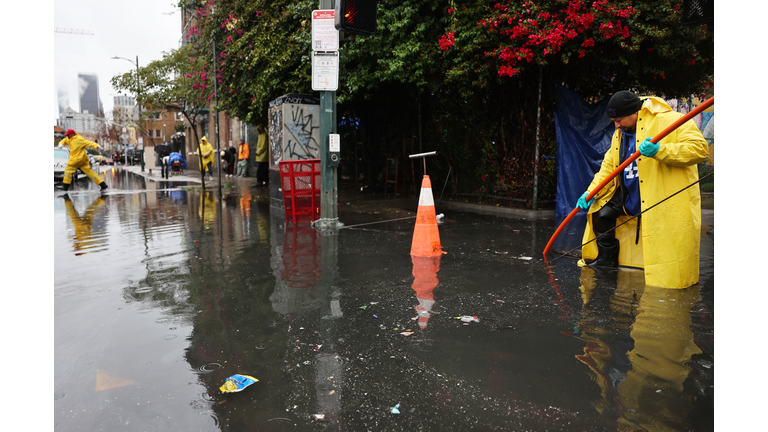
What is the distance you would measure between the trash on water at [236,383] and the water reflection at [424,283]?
4.37 feet

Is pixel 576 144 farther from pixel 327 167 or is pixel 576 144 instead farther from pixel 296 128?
pixel 296 128

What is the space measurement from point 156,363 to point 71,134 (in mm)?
15490

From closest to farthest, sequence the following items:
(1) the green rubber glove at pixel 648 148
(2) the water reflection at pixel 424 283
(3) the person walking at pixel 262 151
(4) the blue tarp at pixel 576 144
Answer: (2) the water reflection at pixel 424 283 < (1) the green rubber glove at pixel 648 148 < (4) the blue tarp at pixel 576 144 < (3) the person walking at pixel 262 151

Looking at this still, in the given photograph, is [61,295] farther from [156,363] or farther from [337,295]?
[337,295]

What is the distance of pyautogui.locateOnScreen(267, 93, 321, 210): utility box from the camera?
40.4 ft

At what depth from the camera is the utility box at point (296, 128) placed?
1232 centimetres

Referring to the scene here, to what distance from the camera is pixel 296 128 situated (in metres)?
12.5

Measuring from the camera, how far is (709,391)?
2.86 meters

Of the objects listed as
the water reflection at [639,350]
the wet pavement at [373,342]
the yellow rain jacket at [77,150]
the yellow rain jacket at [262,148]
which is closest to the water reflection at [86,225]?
the wet pavement at [373,342]

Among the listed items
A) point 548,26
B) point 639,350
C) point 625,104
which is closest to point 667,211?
point 625,104

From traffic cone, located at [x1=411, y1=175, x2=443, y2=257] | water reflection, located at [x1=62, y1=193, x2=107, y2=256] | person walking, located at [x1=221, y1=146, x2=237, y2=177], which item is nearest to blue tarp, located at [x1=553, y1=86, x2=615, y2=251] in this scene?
traffic cone, located at [x1=411, y1=175, x2=443, y2=257]

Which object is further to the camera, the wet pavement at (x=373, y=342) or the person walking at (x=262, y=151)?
the person walking at (x=262, y=151)

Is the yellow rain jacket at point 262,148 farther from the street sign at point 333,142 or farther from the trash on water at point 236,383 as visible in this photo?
the trash on water at point 236,383

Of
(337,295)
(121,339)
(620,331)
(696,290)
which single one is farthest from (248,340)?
(696,290)
